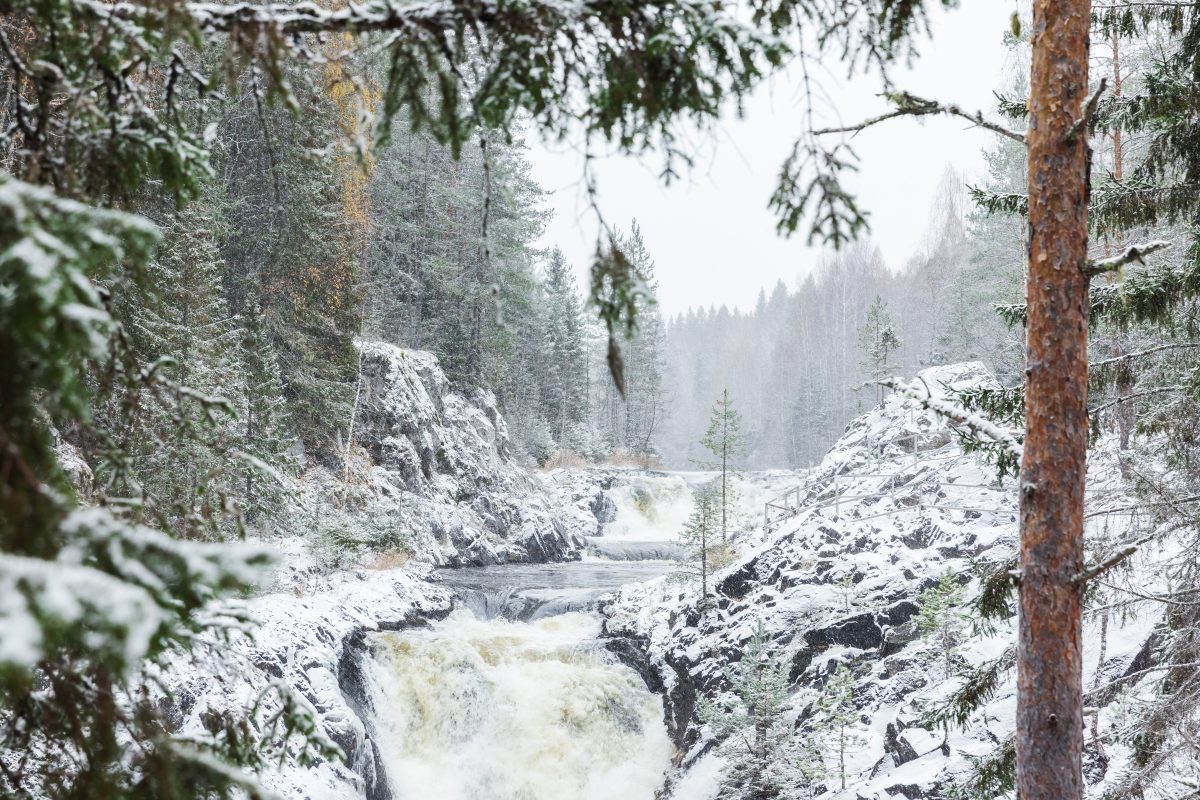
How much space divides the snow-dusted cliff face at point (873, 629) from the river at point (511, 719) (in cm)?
66

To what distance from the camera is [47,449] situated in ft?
4.07

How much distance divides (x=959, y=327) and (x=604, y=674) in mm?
29163

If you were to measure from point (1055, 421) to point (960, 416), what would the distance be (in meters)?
0.57

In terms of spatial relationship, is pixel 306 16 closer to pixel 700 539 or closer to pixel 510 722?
pixel 510 722

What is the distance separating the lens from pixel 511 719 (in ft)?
36.5

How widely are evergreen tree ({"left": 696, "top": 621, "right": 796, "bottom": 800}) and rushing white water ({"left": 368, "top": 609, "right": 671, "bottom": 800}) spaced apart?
2190 millimetres

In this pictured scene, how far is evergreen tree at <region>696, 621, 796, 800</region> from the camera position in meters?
8.77

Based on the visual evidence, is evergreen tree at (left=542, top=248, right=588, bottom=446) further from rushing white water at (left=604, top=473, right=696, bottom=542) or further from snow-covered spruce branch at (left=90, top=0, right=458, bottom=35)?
snow-covered spruce branch at (left=90, top=0, right=458, bottom=35)

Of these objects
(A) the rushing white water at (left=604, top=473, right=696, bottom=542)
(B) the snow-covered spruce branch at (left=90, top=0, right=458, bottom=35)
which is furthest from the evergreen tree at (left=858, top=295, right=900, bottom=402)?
(B) the snow-covered spruce branch at (left=90, top=0, right=458, bottom=35)

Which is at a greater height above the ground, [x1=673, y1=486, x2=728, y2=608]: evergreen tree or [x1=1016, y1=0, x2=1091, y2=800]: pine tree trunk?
[x1=1016, y1=0, x2=1091, y2=800]: pine tree trunk

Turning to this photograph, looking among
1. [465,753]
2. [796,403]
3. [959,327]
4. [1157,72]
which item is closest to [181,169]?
[1157,72]

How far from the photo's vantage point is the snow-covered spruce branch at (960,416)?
13.3 feet

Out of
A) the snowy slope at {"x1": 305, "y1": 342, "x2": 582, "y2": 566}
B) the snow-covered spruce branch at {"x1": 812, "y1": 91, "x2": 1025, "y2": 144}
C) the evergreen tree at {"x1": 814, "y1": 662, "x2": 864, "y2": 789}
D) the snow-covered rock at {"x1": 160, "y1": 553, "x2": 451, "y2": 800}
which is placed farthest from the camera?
the snowy slope at {"x1": 305, "y1": 342, "x2": 582, "y2": 566}

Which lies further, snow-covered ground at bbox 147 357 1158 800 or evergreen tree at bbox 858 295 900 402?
evergreen tree at bbox 858 295 900 402
